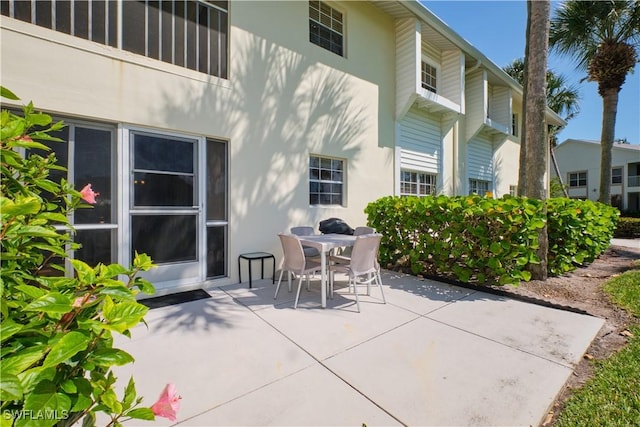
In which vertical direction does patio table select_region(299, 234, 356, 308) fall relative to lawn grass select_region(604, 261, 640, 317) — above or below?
above

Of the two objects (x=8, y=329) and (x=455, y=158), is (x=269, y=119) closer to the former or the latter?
(x=8, y=329)

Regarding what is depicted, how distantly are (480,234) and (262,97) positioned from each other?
15.8 ft

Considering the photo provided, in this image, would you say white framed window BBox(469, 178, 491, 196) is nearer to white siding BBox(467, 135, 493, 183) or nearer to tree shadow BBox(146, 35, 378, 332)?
white siding BBox(467, 135, 493, 183)

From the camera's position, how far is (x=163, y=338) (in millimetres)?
3186

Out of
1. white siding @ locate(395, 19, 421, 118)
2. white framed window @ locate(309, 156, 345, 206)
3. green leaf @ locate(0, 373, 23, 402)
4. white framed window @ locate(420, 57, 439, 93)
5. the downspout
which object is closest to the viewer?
green leaf @ locate(0, 373, 23, 402)

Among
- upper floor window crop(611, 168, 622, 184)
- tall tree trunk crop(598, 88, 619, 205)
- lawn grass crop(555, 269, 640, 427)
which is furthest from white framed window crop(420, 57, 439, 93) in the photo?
upper floor window crop(611, 168, 622, 184)

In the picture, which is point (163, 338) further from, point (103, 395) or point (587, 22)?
point (587, 22)

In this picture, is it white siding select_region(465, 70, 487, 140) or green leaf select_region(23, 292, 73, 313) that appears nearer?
green leaf select_region(23, 292, 73, 313)

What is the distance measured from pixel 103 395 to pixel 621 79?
1653 cm

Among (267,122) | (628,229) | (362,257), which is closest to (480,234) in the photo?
(362,257)

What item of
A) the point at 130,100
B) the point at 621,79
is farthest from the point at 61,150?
the point at 621,79

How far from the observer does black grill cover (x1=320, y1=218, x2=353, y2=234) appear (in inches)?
248

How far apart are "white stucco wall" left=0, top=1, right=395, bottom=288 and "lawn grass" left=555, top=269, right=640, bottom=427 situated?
483cm

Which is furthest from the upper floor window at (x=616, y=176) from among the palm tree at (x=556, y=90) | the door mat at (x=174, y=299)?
the door mat at (x=174, y=299)
